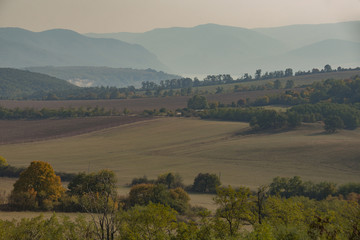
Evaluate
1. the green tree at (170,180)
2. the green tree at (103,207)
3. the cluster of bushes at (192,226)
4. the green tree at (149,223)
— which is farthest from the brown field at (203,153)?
the green tree at (149,223)

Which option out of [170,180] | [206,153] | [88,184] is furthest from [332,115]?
[88,184]

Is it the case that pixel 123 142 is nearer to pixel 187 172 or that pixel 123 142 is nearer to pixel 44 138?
pixel 44 138

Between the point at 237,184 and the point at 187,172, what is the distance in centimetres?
1092

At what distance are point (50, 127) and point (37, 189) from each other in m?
70.2

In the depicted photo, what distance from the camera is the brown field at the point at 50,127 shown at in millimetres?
104381

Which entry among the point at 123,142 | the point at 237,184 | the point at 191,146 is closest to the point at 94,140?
the point at 123,142

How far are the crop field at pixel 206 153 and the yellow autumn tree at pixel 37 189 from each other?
569 inches

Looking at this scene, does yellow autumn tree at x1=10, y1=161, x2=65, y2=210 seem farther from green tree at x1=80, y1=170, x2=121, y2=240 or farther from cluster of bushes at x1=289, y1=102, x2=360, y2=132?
cluster of bushes at x1=289, y1=102, x2=360, y2=132

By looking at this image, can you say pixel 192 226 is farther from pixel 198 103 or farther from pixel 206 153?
pixel 198 103

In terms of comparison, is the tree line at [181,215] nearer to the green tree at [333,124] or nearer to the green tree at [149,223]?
the green tree at [149,223]

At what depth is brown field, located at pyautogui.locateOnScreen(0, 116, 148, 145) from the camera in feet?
342

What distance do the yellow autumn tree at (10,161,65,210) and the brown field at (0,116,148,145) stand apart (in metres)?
52.5

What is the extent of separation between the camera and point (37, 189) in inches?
1905

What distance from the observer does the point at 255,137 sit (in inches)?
3799
